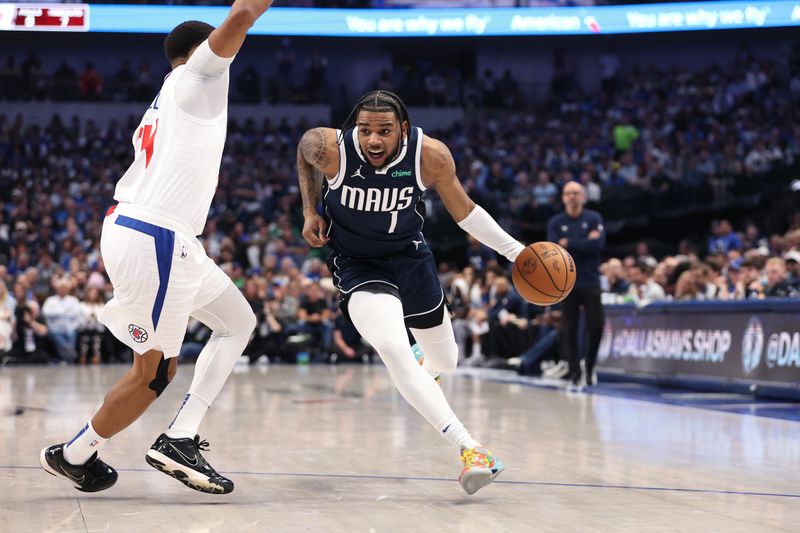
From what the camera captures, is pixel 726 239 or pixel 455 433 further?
pixel 726 239

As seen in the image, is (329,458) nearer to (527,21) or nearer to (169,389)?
(169,389)

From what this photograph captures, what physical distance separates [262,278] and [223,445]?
1242cm

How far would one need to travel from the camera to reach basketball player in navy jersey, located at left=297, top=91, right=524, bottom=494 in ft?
17.1

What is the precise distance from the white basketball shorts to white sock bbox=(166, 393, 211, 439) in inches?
14.3

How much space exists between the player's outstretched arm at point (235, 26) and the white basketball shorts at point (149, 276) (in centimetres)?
80

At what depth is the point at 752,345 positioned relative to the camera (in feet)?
33.7

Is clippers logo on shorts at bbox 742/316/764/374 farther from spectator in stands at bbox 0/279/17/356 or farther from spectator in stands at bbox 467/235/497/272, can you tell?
spectator in stands at bbox 0/279/17/356

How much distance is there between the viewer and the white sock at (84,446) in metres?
4.92

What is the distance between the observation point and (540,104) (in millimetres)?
31781

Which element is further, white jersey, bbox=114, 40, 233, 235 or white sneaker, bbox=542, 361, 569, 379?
white sneaker, bbox=542, 361, 569, 379

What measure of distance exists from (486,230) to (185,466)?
1.93 meters

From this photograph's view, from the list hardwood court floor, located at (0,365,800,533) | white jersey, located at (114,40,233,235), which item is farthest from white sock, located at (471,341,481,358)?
white jersey, located at (114,40,233,235)

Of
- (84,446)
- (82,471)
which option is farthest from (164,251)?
(82,471)

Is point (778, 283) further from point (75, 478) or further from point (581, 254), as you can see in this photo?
point (75, 478)
